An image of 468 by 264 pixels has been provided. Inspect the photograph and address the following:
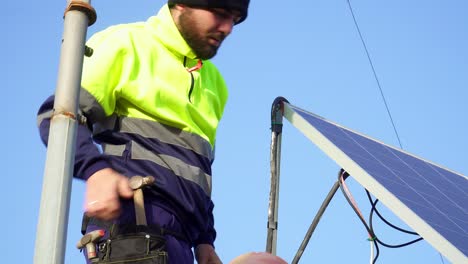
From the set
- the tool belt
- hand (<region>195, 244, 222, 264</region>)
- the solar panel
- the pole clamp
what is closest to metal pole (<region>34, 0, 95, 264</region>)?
the pole clamp

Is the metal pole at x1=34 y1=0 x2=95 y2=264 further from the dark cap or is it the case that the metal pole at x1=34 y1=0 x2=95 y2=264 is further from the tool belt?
the dark cap

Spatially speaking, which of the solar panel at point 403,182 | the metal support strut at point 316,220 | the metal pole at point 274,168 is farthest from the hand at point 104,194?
the metal support strut at point 316,220

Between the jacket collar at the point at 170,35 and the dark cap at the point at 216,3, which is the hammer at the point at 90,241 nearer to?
the jacket collar at the point at 170,35

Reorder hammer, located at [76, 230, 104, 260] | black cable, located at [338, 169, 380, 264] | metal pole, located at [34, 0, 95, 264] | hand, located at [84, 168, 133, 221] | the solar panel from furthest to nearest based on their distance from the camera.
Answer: black cable, located at [338, 169, 380, 264], the solar panel, hammer, located at [76, 230, 104, 260], hand, located at [84, 168, 133, 221], metal pole, located at [34, 0, 95, 264]

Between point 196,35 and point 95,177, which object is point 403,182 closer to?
point 196,35

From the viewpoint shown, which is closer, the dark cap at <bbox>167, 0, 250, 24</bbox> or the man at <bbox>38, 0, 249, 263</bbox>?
the man at <bbox>38, 0, 249, 263</bbox>

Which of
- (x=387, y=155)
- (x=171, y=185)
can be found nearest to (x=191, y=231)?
(x=171, y=185)

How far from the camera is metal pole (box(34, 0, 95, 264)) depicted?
181 centimetres

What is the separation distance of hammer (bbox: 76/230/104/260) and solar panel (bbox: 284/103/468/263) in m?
1.35

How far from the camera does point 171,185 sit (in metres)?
2.90

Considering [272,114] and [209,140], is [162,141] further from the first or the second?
[272,114]

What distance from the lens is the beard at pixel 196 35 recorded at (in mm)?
3238

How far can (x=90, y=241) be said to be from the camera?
8.61 feet

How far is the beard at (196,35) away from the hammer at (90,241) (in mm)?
928
